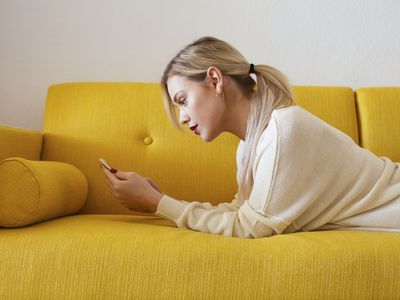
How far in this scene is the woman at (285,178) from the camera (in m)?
1.05

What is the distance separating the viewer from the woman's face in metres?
1.32

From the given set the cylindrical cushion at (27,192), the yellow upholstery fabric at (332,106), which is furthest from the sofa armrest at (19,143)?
the yellow upholstery fabric at (332,106)

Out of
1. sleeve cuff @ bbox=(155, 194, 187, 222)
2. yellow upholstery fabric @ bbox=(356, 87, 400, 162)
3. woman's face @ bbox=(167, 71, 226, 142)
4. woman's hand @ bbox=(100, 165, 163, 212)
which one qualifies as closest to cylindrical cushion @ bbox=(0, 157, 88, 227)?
woman's hand @ bbox=(100, 165, 163, 212)

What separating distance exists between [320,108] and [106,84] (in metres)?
0.73

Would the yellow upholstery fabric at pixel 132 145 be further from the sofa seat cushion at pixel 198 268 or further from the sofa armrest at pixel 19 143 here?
the sofa seat cushion at pixel 198 268

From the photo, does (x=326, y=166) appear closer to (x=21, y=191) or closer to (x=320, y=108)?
(x=320, y=108)

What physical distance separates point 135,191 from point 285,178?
39 cm

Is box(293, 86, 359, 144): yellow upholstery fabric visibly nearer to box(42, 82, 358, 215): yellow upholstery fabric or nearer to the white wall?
box(42, 82, 358, 215): yellow upholstery fabric

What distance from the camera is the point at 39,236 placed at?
0.96 meters

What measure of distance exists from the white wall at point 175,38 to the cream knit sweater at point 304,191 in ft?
2.95

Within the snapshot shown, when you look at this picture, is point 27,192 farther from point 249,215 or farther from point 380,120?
point 380,120

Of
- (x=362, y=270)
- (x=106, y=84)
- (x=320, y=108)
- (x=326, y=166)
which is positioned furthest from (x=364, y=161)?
(x=106, y=84)

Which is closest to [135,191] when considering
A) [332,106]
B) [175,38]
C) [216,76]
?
[216,76]

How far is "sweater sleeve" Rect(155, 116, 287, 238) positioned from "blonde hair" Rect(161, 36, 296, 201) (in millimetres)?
145
